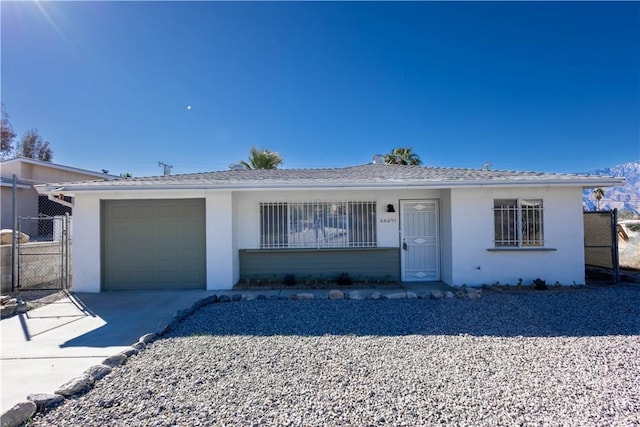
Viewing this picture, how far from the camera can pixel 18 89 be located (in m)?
11.1

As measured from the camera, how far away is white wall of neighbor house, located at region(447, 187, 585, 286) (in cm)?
766

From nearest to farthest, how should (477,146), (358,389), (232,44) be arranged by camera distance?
(358,389), (232,44), (477,146)

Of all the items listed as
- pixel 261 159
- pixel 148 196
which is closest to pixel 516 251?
pixel 148 196

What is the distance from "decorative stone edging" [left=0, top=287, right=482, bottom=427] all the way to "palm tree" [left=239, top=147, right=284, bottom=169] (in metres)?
12.3

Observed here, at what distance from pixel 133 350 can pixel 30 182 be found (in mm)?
16013

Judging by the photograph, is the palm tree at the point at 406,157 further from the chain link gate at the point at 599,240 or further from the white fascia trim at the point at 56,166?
the white fascia trim at the point at 56,166

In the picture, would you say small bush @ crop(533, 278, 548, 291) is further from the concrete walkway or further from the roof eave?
the roof eave

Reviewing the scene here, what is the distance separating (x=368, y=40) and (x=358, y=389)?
30.6 feet

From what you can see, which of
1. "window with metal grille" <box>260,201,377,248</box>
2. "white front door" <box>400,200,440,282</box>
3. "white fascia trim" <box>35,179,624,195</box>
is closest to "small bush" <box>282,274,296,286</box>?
"window with metal grille" <box>260,201,377,248</box>

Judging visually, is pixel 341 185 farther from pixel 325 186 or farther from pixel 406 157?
pixel 406 157

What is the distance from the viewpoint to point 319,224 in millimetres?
8555

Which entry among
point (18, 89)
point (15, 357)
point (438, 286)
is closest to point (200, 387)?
point (15, 357)

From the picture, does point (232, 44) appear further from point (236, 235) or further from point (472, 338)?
point (472, 338)

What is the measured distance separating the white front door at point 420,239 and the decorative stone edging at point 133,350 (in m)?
1.44
